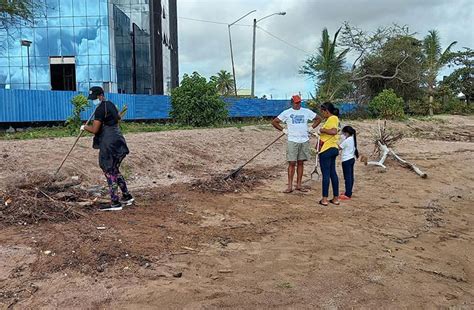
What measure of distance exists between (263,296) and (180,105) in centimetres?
1455

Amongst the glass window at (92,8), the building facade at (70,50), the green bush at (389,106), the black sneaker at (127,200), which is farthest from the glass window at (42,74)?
the black sneaker at (127,200)

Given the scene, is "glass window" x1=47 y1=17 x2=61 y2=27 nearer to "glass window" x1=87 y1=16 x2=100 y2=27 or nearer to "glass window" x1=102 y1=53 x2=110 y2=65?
"glass window" x1=87 y1=16 x2=100 y2=27

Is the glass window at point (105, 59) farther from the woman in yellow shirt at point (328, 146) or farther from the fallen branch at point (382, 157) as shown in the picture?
the woman in yellow shirt at point (328, 146)

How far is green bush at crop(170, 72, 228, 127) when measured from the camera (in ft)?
56.9

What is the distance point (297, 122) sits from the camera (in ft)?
24.9

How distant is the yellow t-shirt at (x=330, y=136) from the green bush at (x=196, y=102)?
1079 centimetres

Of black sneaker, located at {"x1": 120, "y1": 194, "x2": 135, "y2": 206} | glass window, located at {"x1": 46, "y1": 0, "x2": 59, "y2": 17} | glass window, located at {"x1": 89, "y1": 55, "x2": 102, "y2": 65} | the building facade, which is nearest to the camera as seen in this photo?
black sneaker, located at {"x1": 120, "y1": 194, "x2": 135, "y2": 206}

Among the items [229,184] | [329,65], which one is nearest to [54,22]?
[329,65]

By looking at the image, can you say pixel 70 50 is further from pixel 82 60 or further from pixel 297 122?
pixel 297 122

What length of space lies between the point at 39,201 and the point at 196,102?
11.9 m

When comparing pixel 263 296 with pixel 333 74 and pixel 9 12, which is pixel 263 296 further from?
pixel 333 74

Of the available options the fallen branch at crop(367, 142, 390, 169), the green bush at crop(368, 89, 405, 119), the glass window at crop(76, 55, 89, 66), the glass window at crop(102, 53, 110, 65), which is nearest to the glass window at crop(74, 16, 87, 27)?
the glass window at crop(76, 55, 89, 66)

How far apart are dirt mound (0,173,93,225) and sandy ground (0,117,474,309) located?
0.24m

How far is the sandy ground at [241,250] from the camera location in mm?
3676
